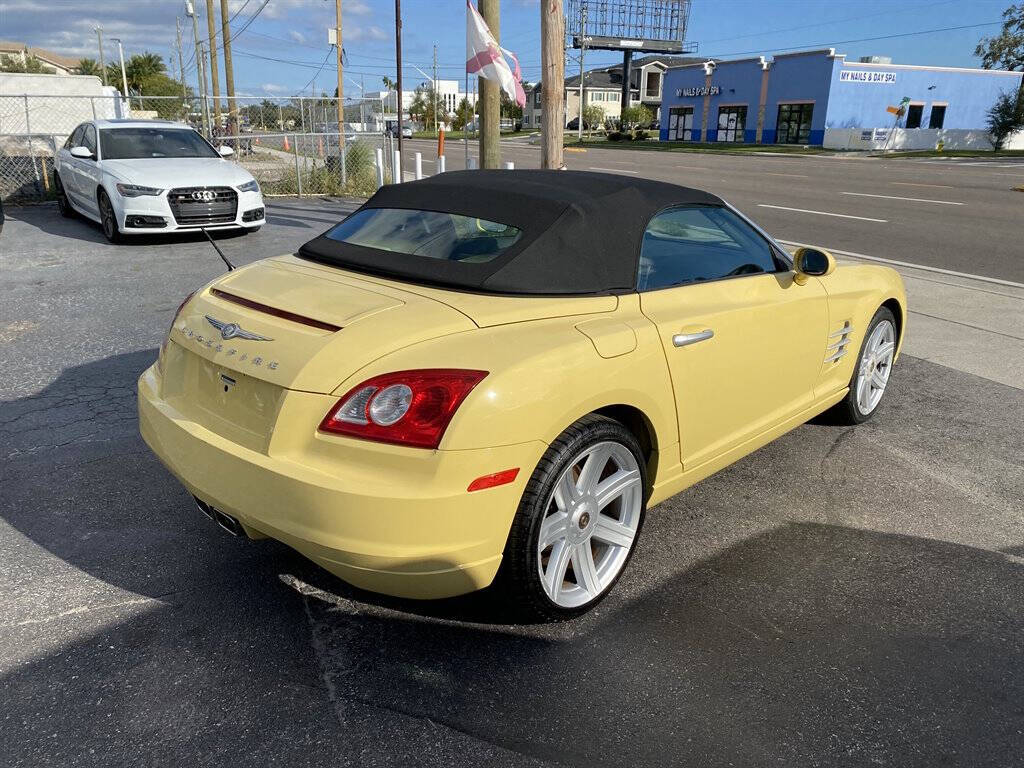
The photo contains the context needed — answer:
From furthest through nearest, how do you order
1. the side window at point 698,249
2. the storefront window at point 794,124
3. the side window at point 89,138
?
the storefront window at point 794,124 → the side window at point 89,138 → the side window at point 698,249

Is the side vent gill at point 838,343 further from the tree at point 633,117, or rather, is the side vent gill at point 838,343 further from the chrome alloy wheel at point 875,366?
the tree at point 633,117

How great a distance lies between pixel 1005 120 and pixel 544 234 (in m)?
57.3

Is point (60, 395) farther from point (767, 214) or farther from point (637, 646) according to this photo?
point (767, 214)

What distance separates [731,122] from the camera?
218 feet

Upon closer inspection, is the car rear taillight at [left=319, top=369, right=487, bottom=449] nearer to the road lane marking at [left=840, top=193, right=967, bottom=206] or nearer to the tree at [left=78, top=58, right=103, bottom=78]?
the road lane marking at [left=840, top=193, right=967, bottom=206]

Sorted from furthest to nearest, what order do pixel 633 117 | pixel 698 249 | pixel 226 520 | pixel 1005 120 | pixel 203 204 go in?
1. pixel 633 117
2. pixel 1005 120
3. pixel 203 204
4. pixel 698 249
5. pixel 226 520

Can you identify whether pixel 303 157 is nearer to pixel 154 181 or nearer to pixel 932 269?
pixel 154 181

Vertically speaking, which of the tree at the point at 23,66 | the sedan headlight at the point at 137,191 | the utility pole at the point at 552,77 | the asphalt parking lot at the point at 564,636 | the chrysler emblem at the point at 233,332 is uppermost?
the tree at the point at 23,66

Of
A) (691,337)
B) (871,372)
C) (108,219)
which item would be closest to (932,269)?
(871,372)

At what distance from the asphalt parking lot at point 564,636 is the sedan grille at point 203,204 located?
6621 mm

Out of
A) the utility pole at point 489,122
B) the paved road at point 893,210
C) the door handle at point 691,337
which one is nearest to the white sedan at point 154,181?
the utility pole at point 489,122

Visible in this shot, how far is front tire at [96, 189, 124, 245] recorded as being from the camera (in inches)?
423

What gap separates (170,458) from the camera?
9.93 ft

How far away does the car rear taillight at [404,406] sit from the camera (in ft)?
8.11
